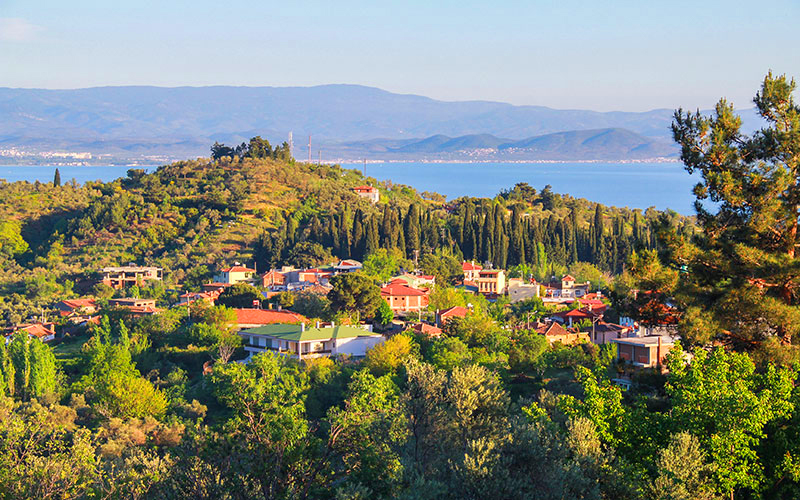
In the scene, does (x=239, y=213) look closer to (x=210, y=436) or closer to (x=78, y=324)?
(x=78, y=324)

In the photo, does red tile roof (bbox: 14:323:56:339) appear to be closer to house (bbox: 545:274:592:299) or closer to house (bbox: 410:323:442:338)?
house (bbox: 410:323:442:338)

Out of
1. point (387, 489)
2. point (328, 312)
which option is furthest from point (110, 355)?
point (387, 489)

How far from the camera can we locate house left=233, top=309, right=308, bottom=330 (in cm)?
3412

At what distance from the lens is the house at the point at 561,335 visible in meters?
30.7

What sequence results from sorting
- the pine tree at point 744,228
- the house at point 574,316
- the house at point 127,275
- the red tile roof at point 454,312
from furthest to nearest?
the house at point 127,275, the red tile roof at point 454,312, the house at point 574,316, the pine tree at point 744,228

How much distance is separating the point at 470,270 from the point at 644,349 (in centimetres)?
2498

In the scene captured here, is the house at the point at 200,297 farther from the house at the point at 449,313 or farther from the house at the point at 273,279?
the house at the point at 449,313

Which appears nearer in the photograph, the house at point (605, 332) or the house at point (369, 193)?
the house at point (605, 332)

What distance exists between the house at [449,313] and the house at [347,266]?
10815 mm

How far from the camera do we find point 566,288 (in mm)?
45250

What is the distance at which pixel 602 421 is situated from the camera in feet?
37.6

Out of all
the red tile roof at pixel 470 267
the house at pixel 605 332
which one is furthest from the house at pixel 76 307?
the house at pixel 605 332

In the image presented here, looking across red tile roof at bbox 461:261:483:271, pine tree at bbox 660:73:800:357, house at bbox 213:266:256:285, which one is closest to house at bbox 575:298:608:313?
red tile roof at bbox 461:261:483:271

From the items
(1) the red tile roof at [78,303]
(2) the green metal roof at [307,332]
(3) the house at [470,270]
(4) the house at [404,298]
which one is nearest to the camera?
(2) the green metal roof at [307,332]
